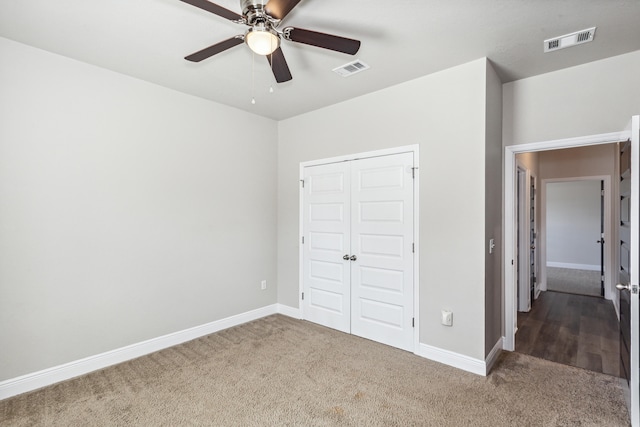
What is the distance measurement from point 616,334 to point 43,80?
21.3 ft

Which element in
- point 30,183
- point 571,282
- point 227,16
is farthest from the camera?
point 571,282

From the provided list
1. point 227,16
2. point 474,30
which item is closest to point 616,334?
point 474,30

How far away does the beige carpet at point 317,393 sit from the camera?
2.23 m

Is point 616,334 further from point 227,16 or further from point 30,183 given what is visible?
point 30,183

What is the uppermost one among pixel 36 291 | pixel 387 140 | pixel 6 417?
pixel 387 140

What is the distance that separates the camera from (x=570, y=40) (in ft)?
8.13

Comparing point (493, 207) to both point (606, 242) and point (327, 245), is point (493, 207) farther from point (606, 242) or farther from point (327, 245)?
point (606, 242)

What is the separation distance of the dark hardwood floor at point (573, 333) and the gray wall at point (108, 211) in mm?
3520

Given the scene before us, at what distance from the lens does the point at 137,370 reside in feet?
9.57

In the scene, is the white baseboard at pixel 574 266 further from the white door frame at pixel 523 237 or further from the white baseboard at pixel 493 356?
the white baseboard at pixel 493 356

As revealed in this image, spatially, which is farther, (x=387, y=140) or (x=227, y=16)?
(x=387, y=140)

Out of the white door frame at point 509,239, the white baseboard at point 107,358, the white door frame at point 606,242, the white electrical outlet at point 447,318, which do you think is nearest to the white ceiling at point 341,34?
the white door frame at point 509,239

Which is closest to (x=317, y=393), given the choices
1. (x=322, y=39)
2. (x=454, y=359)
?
(x=454, y=359)

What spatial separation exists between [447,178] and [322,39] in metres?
1.82
